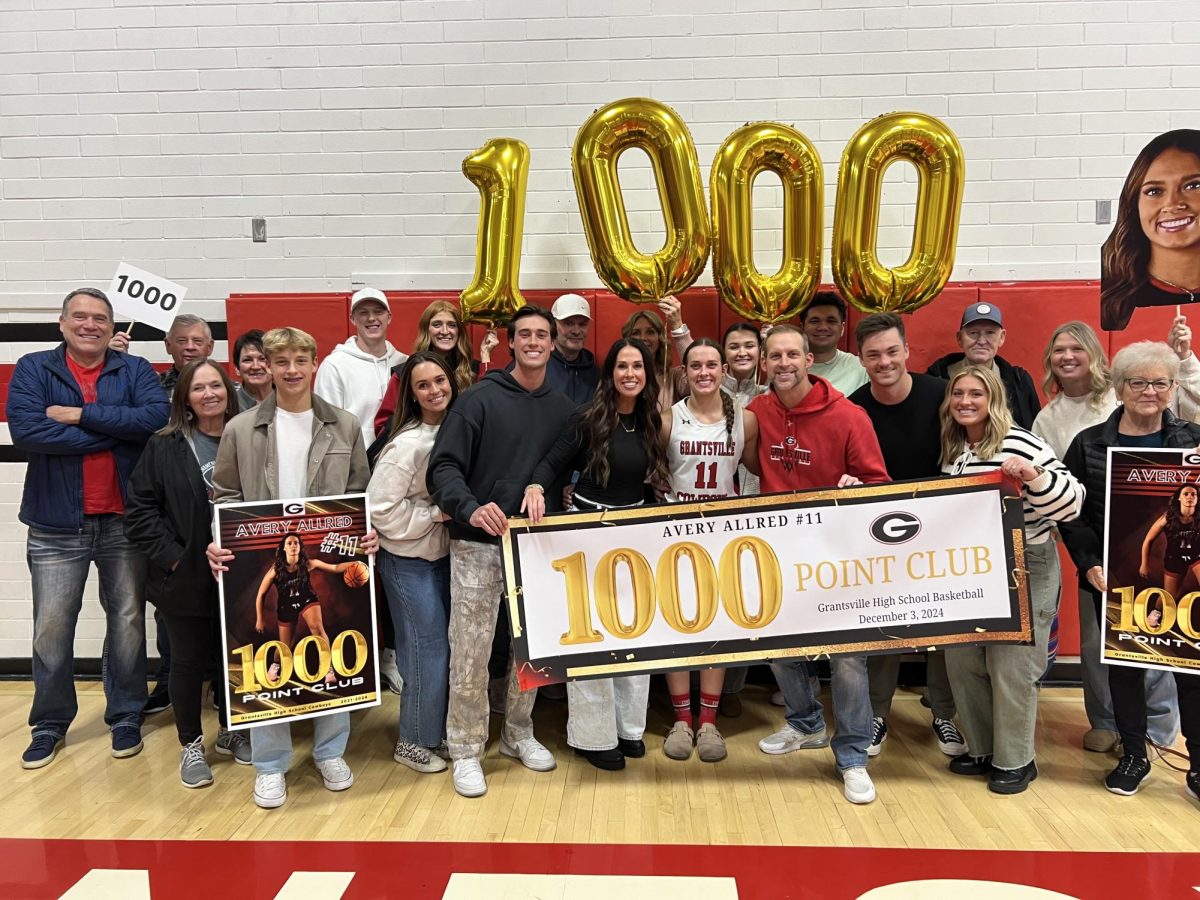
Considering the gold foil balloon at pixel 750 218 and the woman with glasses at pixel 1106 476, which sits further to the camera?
the gold foil balloon at pixel 750 218

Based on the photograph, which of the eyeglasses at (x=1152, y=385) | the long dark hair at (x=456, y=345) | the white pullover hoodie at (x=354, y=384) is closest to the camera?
the eyeglasses at (x=1152, y=385)

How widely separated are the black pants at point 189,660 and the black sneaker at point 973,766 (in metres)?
2.85

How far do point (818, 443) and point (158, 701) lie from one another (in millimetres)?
3344

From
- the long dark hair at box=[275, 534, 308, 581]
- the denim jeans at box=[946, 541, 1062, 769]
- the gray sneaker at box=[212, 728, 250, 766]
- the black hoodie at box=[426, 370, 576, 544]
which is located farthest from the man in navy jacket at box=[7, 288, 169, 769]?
the denim jeans at box=[946, 541, 1062, 769]

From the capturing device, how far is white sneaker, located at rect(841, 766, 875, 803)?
284 centimetres

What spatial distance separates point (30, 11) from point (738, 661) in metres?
5.01

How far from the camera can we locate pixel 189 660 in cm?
302

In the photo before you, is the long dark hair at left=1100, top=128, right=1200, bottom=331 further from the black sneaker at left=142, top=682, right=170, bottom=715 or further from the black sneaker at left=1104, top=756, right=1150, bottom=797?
the black sneaker at left=142, top=682, right=170, bottom=715

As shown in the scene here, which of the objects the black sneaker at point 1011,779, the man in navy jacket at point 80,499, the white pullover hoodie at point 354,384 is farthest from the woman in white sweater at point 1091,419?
the man in navy jacket at point 80,499

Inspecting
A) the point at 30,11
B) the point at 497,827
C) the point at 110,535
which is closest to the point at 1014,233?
the point at 497,827

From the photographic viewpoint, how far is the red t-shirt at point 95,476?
131 inches

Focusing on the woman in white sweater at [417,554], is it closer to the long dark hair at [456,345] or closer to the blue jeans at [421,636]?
the blue jeans at [421,636]

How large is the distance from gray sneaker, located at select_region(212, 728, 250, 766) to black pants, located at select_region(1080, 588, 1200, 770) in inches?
134

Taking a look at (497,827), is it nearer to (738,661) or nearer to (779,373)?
(738,661)
